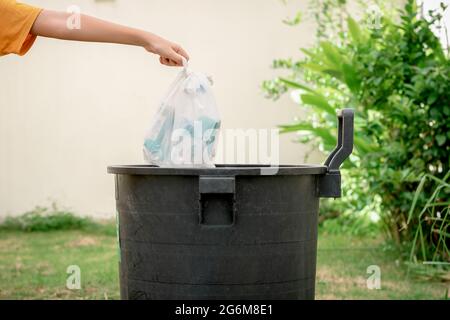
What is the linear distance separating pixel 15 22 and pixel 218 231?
2.94ft

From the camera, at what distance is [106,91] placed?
6016mm

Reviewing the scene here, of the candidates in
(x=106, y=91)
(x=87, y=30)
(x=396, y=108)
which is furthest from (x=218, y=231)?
(x=106, y=91)

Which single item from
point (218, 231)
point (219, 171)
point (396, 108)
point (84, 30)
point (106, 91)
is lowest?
point (218, 231)

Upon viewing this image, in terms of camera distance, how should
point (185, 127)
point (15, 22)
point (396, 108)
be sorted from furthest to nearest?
1. point (396, 108)
2. point (185, 127)
3. point (15, 22)

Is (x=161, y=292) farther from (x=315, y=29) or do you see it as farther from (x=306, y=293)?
(x=315, y=29)

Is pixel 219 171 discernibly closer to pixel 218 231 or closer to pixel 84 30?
pixel 218 231

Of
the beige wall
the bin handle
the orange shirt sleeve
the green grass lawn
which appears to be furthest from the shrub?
the orange shirt sleeve

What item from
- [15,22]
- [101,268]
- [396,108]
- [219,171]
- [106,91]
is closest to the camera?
[219,171]

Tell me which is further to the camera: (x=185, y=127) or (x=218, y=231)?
(x=185, y=127)

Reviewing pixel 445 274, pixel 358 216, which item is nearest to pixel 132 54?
pixel 358 216

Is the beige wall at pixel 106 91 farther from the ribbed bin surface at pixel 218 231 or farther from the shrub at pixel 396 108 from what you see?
the ribbed bin surface at pixel 218 231

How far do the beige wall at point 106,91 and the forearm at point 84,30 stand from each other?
12.3 feet

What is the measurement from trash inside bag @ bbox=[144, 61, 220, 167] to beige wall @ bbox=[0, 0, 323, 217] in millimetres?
3576
